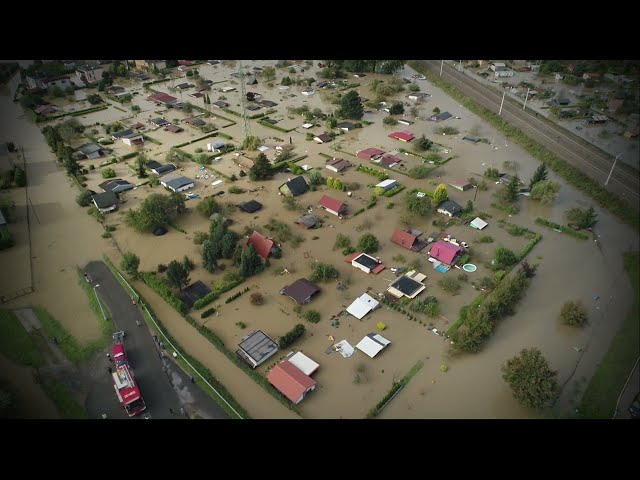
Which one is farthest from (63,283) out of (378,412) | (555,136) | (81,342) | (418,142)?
(555,136)

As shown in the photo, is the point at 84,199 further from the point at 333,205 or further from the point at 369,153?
the point at 369,153

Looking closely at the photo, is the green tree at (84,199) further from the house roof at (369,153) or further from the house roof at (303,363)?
the house roof at (369,153)

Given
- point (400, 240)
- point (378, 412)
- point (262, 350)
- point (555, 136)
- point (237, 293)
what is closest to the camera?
point (378, 412)

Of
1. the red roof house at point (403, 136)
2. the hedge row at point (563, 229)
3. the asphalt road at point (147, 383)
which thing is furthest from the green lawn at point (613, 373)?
the red roof house at point (403, 136)

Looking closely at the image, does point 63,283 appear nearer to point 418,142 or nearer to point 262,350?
point 262,350

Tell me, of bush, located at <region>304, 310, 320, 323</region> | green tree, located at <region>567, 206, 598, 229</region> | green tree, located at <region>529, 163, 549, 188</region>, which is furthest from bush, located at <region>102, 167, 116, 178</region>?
green tree, located at <region>567, 206, 598, 229</region>

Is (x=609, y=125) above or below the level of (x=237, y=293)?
above

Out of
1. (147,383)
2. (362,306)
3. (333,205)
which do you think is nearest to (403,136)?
(333,205)
